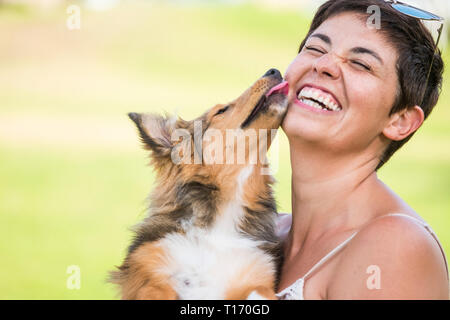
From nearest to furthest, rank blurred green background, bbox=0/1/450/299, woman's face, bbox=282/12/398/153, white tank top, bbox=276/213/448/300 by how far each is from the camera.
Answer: white tank top, bbox=276/213/448/300 < woman's face, bbox=282/12/398/153 < blurred green background, bbox=0/1/450/299

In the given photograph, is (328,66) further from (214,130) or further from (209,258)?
(209,258)

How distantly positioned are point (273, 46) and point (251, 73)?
275cm

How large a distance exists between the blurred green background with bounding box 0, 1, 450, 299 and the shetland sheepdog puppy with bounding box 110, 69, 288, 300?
0.25 meters

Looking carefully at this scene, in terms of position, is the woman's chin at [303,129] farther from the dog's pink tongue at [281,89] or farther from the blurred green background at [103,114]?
the blurred green background at [103,114]

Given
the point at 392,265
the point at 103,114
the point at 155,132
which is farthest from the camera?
the point at 103,114

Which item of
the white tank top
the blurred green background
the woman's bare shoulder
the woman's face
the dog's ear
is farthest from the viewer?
the blurred green background

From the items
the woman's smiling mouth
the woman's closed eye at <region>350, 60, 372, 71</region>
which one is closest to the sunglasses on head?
the woman's closed eye at <region>350, 60, 372, 71</region>

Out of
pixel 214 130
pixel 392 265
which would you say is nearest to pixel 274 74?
pixel 214 130

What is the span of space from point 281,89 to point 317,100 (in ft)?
1.09

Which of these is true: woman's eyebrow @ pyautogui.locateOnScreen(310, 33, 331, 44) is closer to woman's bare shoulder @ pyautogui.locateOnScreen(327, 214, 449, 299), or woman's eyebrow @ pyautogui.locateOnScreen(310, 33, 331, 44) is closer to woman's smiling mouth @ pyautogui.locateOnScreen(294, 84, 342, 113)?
woman's smiling mouth @ pyautogui.locateOnScreen(294, 84, 342, 113)

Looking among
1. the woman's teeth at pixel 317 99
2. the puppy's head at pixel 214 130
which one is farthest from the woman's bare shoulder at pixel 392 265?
the puppy's head at pixel 214 130

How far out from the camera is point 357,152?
2721mm

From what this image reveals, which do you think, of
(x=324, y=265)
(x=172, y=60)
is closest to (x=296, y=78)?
(x=324, y=265)

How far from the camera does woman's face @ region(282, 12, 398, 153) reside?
99.8 inches
